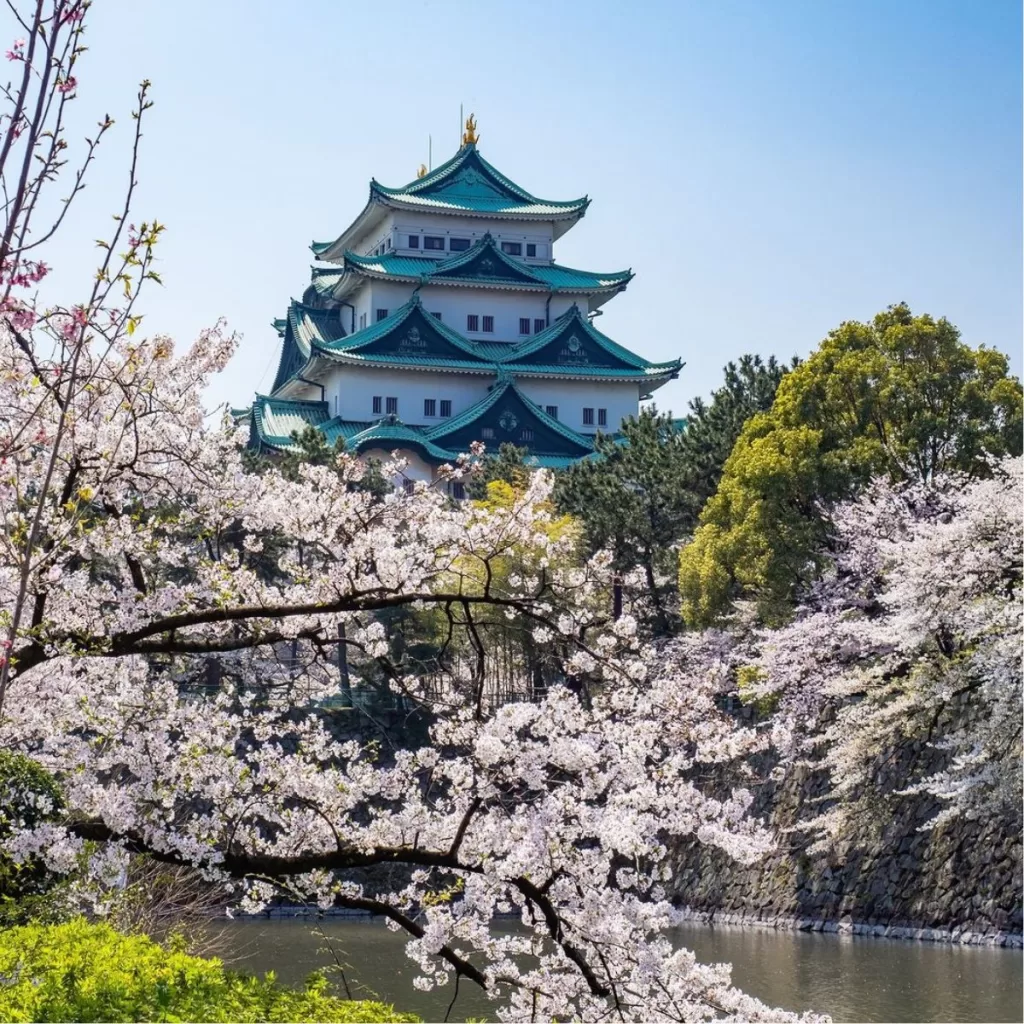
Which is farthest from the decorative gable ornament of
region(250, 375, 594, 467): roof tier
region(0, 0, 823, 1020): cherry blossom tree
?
region(0, 0, 823, 1020): cherry blossom tree

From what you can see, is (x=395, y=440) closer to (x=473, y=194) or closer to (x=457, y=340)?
(x=457, y=340)

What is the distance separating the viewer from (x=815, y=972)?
17.0 metres

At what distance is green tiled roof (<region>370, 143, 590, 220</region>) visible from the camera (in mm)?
48188

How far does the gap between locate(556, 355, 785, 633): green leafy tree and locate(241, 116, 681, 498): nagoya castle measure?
15.0m

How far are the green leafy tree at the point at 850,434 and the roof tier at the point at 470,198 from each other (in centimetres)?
2736

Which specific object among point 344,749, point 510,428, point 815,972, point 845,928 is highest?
point 510,428

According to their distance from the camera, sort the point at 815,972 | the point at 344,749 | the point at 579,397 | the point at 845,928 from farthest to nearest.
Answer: the point at 579,397
the point at 845,928
the point at 815,972
the point at 344,749

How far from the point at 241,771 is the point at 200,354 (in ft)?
8.52

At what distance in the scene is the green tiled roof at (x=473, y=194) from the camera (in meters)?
48.2

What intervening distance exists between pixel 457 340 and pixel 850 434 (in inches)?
966

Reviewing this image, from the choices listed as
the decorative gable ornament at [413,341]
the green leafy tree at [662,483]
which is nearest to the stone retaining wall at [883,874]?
the green leafy tree at [662,483]

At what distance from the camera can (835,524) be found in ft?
67.9

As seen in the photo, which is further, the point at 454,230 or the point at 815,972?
the point at 454,230

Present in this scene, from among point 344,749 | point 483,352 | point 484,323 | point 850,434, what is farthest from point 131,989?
point 484,323
